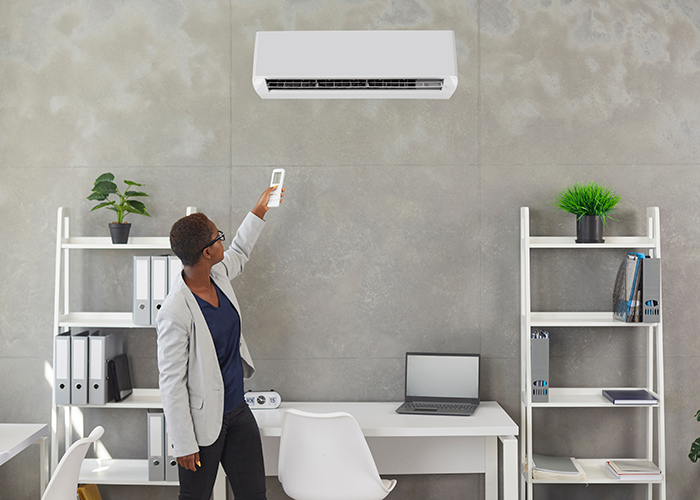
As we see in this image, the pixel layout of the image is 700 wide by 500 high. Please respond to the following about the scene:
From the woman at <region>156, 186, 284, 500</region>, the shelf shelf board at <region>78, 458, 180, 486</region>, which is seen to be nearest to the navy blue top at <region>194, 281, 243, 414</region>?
the woman at <region>156, 186, 284, 500</region>

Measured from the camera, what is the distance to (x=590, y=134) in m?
2.86

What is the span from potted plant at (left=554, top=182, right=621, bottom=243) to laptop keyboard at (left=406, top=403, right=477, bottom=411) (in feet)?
3.29

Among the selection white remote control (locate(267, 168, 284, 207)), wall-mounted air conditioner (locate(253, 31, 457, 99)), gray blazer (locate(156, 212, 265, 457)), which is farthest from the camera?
white remote control (locate(267, 168, 284, 207))

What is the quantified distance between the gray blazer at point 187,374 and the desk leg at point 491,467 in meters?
1.50

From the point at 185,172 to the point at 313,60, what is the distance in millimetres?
1618

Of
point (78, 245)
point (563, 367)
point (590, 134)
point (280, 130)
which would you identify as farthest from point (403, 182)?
point (78, 245)

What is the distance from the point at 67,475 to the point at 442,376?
1.69m

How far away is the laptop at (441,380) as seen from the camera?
267 cm

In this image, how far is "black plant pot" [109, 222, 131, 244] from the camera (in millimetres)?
2674

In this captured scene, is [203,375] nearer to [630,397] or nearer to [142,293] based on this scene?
[142,293]

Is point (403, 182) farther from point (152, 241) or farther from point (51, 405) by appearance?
point (51, 405)

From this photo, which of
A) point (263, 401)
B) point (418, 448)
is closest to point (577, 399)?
point (418, 448)

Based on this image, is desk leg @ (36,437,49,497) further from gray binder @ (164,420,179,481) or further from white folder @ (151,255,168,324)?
white folder @ (151,255,168,324)

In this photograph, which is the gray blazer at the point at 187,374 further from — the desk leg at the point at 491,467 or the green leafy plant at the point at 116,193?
the desk leg at the point at 491,467
